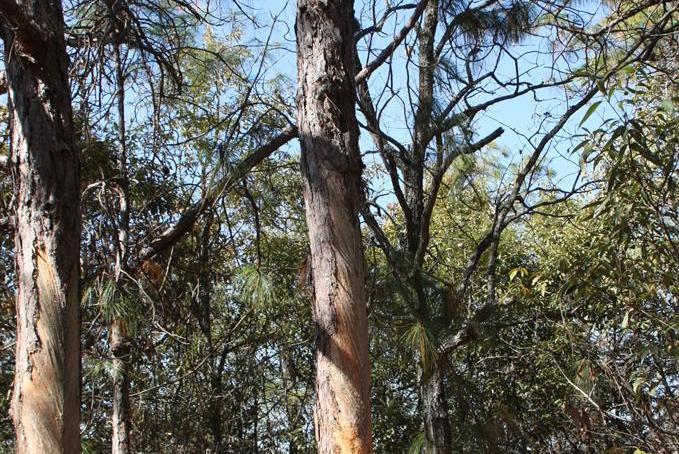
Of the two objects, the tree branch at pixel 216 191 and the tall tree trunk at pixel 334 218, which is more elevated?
the tree branch at pixel 216 191

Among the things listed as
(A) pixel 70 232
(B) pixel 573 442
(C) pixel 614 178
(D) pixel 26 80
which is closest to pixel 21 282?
(A) pixel 70 232

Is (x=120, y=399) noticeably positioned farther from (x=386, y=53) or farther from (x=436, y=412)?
(x=386, y=53)

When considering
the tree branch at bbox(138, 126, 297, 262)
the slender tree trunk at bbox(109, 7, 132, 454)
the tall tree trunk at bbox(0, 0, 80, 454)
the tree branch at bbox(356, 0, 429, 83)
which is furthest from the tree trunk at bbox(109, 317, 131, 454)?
the tree branch at bbox(356, 0, 429, 83)

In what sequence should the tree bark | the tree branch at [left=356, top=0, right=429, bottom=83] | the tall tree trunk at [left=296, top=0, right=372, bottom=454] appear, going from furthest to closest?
1. the tree bark
2. the tree branch at [left=356, top=0, right=429, bottom=83]
3. the tall tree trunk at [left=296, top=0, right=372, bottom=454]

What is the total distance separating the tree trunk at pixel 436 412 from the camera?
447 cm

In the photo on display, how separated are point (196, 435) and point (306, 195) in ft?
13.1

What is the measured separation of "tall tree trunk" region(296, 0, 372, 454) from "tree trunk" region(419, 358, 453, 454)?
69.9 inches

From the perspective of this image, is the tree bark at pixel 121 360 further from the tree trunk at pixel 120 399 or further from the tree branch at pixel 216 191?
the tree branch at pixel 216 191

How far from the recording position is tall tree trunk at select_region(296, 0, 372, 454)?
8.83ft

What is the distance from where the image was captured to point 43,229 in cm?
285

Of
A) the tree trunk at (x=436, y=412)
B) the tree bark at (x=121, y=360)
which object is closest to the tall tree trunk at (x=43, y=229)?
the tree bark at (x=121, y=360)

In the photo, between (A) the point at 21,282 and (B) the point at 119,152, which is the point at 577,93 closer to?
(B) the point at 119,152

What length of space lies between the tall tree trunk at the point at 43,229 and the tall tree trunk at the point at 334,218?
2.76ft

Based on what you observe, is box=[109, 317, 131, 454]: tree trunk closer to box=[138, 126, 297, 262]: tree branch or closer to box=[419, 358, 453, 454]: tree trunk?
box=[138, 126, 297, 262]: tree branch
